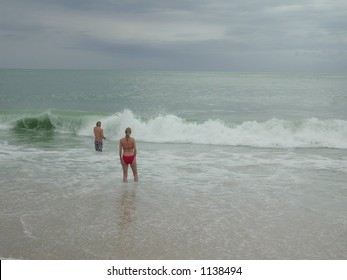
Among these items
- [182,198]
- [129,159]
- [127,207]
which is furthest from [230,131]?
[127,207]

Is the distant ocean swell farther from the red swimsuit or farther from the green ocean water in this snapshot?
the red swimsuit

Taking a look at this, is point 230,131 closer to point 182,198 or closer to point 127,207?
point 182,198

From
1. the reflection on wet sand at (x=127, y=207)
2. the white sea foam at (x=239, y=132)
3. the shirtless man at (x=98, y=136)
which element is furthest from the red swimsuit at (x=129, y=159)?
the white sea foam at (x=239, y=132)

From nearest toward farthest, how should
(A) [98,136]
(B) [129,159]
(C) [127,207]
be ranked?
1. (C) [127,207]
2. (B) [129,159]
3. (A) [98,136]

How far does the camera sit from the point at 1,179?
10742 millimetres

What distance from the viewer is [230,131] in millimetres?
19859

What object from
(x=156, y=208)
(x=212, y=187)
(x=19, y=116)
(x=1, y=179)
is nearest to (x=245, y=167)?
(x=212, y=187)

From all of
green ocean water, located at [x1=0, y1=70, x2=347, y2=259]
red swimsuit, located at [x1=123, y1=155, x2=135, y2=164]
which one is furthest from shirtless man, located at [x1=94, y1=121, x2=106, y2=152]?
red swimsuit, located at [x1=123, y1=155, x2=135, y2=164]

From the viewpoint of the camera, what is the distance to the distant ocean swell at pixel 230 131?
18188 millimetres

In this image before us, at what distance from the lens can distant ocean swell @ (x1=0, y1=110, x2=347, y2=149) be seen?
1819 cm

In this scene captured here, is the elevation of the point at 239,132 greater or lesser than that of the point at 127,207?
greater

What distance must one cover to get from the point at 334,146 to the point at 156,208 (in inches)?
450
